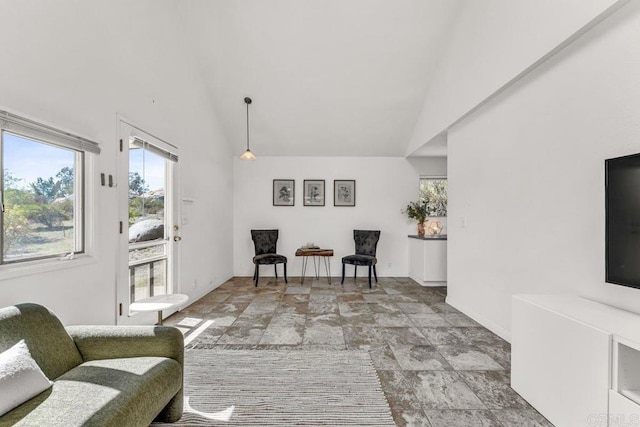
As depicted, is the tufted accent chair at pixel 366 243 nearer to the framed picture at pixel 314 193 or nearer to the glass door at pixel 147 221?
the framed picture at pixel 314 193

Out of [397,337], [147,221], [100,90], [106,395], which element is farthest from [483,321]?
[100,90]

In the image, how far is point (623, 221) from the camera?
65.9 inches

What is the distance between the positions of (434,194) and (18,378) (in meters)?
6.08

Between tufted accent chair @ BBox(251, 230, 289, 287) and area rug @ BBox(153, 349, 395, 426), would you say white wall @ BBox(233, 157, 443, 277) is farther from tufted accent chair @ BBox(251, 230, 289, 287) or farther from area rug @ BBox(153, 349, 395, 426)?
area rug @ BBox(153, 349, 395, 426)

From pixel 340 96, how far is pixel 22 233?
162 inches

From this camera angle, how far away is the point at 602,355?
1.47 meters

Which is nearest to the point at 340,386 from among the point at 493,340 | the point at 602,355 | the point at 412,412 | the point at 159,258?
the point at 412,412

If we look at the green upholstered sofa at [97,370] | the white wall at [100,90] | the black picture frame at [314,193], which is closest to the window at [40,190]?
the white wall at [100,90]

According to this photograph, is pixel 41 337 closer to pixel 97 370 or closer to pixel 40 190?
pixel 97 370

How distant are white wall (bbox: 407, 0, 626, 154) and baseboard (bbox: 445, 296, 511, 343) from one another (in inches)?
89.4

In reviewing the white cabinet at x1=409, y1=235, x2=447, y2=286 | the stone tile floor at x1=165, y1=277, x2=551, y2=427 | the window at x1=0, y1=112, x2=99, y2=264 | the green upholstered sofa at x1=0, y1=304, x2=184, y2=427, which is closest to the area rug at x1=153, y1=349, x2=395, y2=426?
the stone tile floor at x1=165, y1=277, x2=551, y2=427

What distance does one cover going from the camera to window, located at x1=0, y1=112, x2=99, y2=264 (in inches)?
72.5

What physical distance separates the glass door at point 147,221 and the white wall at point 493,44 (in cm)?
347

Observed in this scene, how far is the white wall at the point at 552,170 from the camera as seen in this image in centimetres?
185
